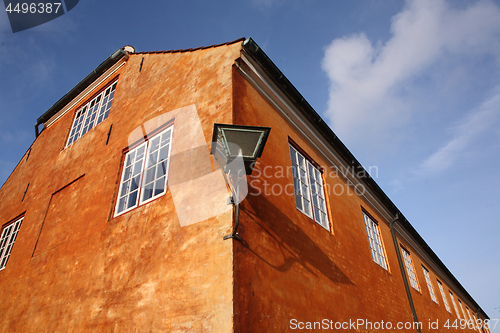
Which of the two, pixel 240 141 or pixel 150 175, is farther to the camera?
pixel 150 175

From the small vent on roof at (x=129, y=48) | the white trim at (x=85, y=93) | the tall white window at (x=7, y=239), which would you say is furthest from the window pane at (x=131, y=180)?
the tall white window at (x=7, y=239)

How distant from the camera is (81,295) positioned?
Result: 15.7ft

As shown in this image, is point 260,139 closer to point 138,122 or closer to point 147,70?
point 138,122

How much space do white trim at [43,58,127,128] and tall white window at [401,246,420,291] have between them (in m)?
11.2

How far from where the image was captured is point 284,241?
436 centimetres

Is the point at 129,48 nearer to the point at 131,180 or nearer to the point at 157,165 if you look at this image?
the point at 131,180

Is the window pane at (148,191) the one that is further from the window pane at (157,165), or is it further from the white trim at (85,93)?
the white trim at (85,93)

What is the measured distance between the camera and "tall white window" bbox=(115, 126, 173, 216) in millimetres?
4906

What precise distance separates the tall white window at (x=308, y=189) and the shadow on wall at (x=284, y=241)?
672mm

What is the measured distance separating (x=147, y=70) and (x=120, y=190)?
3.13 m

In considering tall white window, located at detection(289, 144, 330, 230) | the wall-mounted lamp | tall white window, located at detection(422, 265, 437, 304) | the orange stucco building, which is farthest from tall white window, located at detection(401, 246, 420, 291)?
the wall-mounted lamp

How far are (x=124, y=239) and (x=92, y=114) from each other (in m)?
4.93

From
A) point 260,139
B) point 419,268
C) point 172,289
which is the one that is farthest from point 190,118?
point 419,268

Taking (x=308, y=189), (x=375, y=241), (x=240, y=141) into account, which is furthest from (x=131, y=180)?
(x=375, y=241)
